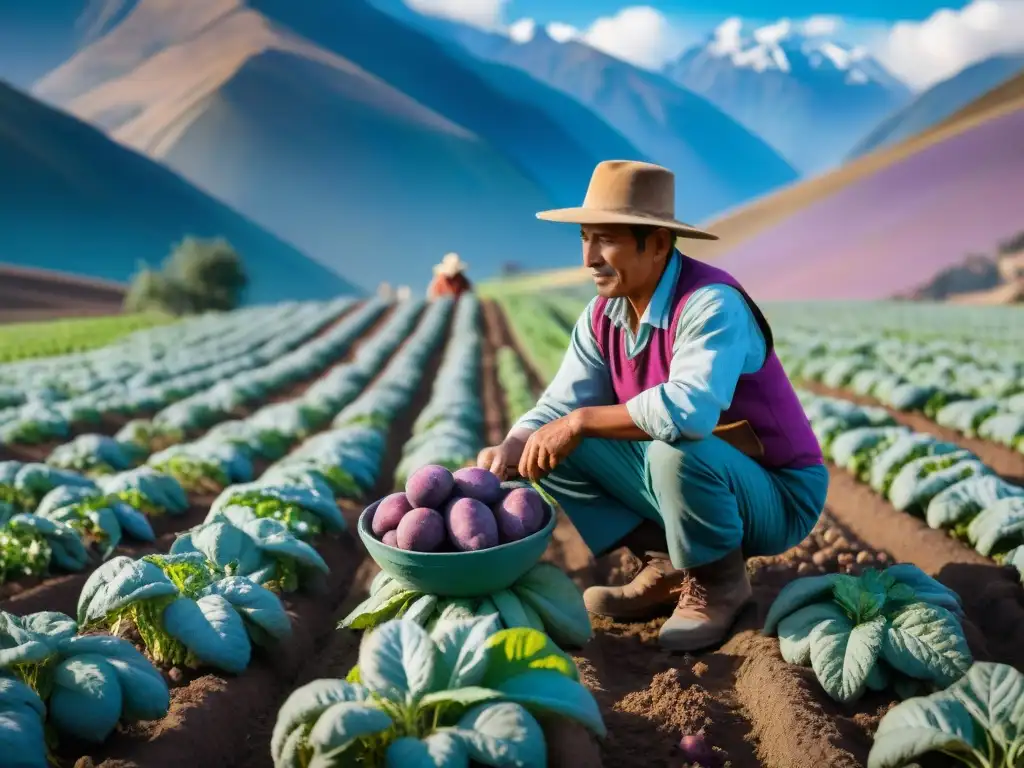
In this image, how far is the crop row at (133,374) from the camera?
791cm

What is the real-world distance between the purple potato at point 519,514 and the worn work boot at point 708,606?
73cm


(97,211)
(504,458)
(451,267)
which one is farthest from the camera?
(97,211)

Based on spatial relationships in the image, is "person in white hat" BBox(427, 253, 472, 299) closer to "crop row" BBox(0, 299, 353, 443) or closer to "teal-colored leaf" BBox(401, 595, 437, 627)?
"crop row" BBox(0, 299, 353, 443)

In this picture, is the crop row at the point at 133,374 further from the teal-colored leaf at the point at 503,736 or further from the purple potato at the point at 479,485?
the teal-colored leaf at the point at 503,736

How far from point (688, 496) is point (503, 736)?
1.21m

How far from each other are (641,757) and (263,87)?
8740cm

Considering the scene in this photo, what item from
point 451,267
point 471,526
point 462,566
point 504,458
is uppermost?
point 451,267

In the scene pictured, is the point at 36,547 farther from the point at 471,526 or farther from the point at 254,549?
the point at 471,526

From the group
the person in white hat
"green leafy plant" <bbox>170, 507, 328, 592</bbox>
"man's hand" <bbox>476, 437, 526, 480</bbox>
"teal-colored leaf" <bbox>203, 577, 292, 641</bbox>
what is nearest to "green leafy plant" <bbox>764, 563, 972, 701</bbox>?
"man's hand" <bbox>476, 437, 526, 480</bbox>

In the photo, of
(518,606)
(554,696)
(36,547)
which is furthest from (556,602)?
(36,547)

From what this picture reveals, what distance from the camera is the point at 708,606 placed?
319 centimetres

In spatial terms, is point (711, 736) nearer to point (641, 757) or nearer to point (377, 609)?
point (641, 757)

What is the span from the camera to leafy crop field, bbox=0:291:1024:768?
2070mm

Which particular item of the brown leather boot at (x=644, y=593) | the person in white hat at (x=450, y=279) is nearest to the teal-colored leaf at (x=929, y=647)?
the brown leather boot at (x=644, y=593)
